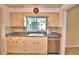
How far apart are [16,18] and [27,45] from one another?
66.3 inches

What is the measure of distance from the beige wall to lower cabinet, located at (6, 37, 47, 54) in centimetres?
221

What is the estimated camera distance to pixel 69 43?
24.2 ft

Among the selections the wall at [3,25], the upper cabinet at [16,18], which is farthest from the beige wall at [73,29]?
the wall at [3,25]

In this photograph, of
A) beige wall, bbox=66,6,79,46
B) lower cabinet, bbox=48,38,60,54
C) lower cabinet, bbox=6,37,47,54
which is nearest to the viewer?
lower cabinet, bbox=6,37,47,54

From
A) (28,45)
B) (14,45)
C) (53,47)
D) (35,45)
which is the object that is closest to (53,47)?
(53,47)

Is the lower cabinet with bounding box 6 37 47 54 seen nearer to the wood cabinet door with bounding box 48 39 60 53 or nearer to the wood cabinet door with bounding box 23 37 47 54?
the wood cabinet door with bounding box 23 37 47 54

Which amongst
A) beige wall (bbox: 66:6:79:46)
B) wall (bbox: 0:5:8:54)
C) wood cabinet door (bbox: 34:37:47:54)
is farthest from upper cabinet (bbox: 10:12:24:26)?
beige wall (bbox: 66:6:79:46)

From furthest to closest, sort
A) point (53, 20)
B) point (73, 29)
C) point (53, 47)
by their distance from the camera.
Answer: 1. point (73, 29)
2. point (53, 20)
3. point (53, 47)

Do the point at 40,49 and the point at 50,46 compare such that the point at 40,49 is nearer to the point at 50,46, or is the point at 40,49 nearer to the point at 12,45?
the point at 50,46

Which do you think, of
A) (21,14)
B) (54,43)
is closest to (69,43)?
(54,43)

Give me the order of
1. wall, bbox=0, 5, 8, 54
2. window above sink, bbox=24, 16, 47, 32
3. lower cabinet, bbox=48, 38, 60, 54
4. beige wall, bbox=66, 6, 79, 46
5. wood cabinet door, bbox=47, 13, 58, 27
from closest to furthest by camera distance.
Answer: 1. wall, bbox=0, 5, 8, 54
2. lower cabinet, bbox=48, 38, 60, 54
3. wood cabinet door, bbox=47, 13, 58, 27
4. window above sink, bbox=24, 16, 47, 32
5. beige wall, bbox=66, 6, 79, 46

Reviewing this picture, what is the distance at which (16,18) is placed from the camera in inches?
263

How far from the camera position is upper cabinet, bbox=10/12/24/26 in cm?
661

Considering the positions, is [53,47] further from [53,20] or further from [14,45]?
[14,45]
